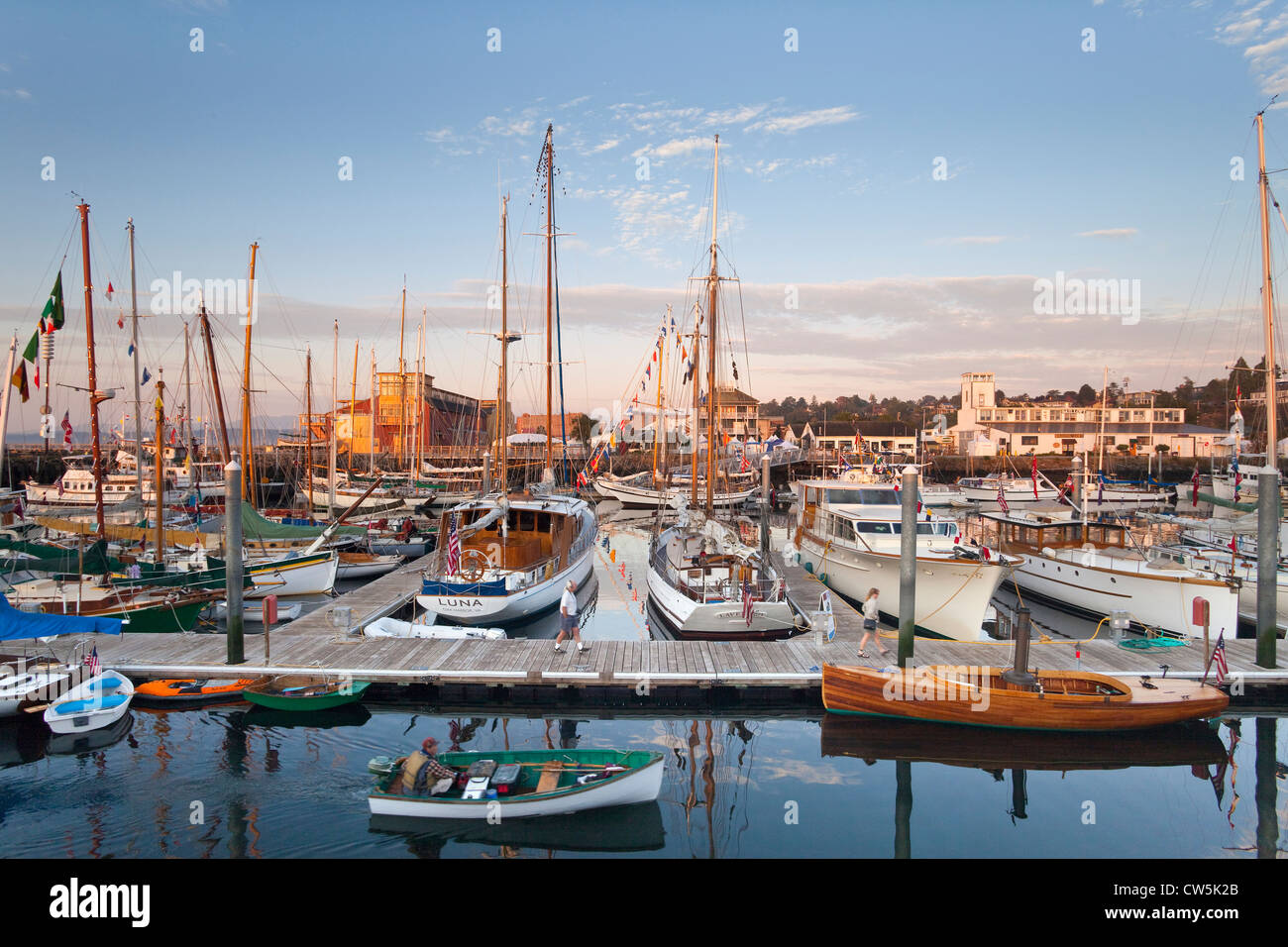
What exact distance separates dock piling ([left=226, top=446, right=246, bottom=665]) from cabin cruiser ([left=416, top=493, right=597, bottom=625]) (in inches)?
209

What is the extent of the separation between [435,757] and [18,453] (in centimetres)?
10445

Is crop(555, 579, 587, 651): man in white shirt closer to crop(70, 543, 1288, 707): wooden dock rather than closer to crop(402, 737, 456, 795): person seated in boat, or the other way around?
crop(70, 543, 1288, 707): wooden dock

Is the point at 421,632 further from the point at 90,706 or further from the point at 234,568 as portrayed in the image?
the point at 90,706

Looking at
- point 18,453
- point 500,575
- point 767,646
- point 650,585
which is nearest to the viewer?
point 767,646

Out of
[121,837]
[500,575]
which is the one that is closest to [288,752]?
[121,837]

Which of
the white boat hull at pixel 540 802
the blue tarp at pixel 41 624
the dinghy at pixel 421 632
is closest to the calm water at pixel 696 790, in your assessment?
the white boat hull at pixel 540 802

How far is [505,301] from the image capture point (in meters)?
30.2

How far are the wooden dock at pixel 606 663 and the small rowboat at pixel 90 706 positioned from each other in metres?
1.36

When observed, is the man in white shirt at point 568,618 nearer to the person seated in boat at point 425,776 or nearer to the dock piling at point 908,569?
the person seated in boat at point 425,776

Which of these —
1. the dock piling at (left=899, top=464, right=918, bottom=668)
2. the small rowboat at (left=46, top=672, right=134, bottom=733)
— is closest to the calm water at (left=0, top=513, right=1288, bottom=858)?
the small rowboat at (left=46, top=672, right=134, bottom=733)

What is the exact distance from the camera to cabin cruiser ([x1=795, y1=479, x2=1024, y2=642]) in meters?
19.0

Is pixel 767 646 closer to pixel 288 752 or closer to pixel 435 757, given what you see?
pixel 435 757

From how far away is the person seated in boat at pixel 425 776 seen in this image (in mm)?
10516
